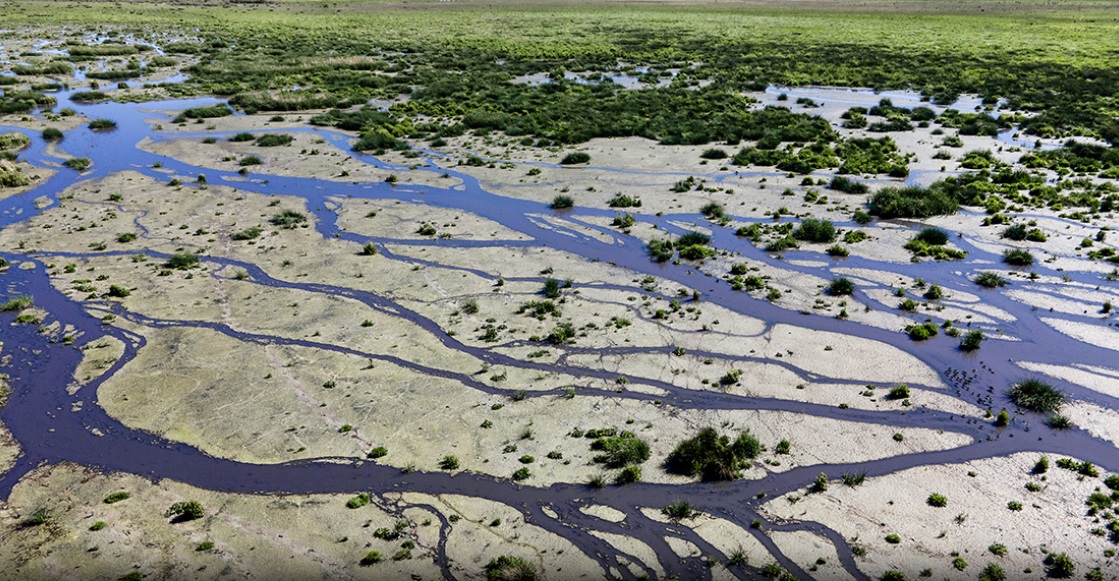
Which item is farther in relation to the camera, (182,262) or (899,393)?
(182,262)

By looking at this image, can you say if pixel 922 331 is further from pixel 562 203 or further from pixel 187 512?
pixel 187 512

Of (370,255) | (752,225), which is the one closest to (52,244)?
(370,255)

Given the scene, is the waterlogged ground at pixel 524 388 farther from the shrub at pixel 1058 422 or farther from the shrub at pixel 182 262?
the shrub at pixel 1058 422

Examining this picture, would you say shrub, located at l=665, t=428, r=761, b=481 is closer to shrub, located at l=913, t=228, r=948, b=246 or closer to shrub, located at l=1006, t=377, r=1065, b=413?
shrub, located at l=1006, t=377, r=1065, b=413

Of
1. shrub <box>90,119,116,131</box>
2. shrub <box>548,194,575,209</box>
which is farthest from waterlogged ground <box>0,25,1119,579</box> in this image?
shrub <box>90,119,116,131</box>

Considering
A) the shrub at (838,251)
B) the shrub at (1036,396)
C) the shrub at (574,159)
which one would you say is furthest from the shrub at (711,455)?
the shrub at (574,159)

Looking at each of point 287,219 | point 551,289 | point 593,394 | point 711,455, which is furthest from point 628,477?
point 287,219
